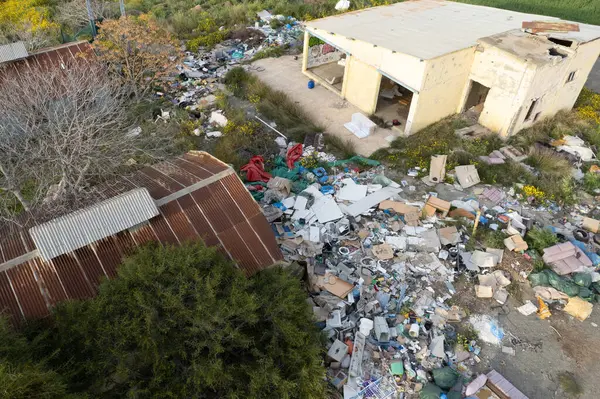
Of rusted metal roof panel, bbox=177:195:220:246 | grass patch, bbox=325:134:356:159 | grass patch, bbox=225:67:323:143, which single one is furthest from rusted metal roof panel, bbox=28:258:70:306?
grass patch, bbox=325:134:356:159

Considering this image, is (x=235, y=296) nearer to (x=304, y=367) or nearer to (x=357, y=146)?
(x=304, y=367)

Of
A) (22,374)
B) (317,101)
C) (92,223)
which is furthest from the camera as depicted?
(317,101)

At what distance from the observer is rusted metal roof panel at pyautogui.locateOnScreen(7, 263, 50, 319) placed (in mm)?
8234

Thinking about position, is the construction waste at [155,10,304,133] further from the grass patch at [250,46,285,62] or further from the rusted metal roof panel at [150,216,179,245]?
the rusted metal roof panel at [150,216,179,245]

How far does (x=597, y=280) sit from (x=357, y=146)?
8.72 metres

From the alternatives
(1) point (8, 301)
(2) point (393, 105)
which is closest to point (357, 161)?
(2) point (393, 105)

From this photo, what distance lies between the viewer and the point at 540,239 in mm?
12164

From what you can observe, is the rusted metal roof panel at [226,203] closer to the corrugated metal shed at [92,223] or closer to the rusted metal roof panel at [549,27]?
the corrugated metal shed at [92,223]

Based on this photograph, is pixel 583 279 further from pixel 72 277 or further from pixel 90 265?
pixel 72 277

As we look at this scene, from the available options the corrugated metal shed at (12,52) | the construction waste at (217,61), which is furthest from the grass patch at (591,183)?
the corrugated metal shed at (12,52)

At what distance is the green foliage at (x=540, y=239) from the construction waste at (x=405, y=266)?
335 mm

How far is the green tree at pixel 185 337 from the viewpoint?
7035 mm

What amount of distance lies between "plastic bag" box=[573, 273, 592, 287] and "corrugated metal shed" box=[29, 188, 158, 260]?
11.0 meters

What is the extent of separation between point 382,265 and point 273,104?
938cm
